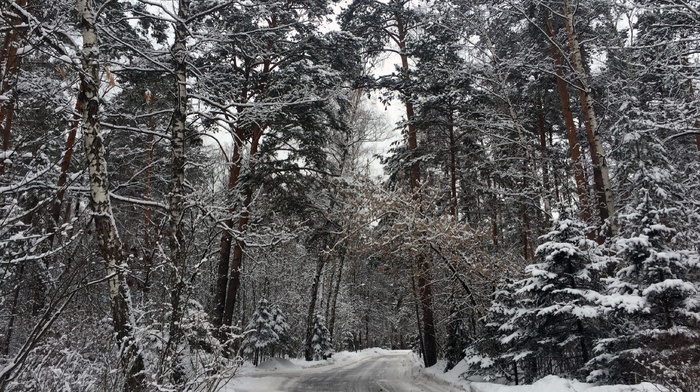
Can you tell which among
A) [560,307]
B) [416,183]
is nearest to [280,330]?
[416,183]

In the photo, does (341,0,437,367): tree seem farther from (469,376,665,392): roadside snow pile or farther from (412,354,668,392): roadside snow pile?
(469,376,665,392): roadside snow pile

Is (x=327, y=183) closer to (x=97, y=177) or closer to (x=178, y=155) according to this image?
(x=178, y=155)

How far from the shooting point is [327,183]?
14086 millimetres

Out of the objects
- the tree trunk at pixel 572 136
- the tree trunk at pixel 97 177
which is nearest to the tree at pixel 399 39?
the tree trunk at pixel 572 136

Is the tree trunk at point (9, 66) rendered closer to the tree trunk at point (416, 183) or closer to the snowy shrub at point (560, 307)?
the snowy shrub at point (560, 307)

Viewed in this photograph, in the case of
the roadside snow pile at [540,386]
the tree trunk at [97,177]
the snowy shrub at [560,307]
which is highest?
the tree trunk at [97,177]

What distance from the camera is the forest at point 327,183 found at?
459 centimetres

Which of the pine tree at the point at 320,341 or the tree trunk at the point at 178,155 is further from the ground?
the tree trunk at the point at 178,155

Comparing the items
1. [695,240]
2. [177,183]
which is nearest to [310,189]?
[177,183]

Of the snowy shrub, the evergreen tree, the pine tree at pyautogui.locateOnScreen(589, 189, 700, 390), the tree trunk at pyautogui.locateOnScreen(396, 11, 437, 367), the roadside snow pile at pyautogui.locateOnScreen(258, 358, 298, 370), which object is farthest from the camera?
the evergreen tree

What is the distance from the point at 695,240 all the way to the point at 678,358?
3446 mm

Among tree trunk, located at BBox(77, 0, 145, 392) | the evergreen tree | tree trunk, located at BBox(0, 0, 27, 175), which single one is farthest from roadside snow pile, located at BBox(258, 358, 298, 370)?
tree trunk, located at BBox(77, 0, 145, 392)

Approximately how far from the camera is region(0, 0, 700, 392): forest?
459cm

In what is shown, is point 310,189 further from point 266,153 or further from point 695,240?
point 695,240
